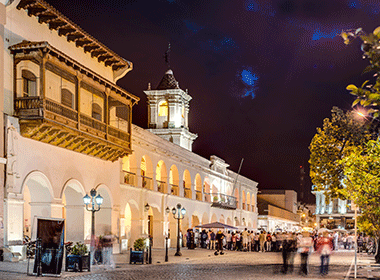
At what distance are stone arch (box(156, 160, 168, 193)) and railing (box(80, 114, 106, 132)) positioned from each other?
12.8 metres

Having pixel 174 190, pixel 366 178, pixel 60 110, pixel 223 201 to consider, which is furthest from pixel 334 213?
pixel 60 110

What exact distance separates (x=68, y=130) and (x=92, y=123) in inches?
93.1

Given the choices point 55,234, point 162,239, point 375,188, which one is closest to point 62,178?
point 55,234

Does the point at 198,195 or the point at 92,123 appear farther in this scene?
the point at 198,195

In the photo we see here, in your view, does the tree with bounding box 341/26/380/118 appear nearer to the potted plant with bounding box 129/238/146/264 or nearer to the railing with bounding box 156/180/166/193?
the potted plant with bounding box 129/238/146/264

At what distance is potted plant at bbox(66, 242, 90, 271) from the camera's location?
19.1m

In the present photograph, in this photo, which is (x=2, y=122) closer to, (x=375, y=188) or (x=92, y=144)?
(x=92, y=144)

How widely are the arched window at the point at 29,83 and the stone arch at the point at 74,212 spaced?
4.95 metres

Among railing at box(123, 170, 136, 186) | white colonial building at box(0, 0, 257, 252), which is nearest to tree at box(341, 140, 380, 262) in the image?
white colonial building at box(0, 0, 257, 252)

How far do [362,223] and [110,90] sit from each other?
15.2 m

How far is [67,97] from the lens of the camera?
83.0ft

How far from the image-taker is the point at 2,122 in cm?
2067

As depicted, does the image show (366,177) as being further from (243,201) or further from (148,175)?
(243,201)

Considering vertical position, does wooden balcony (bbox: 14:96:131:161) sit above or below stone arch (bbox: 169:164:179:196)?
above
